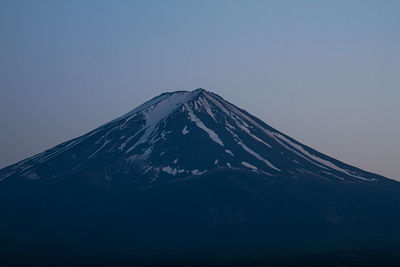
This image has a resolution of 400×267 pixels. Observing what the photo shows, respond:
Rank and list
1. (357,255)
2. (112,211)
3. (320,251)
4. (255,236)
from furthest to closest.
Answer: (112,211), (255,236), (320,251), (357,255)

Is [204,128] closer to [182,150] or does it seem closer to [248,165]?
[182,150]

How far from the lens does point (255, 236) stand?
115m

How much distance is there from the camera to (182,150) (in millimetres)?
145375

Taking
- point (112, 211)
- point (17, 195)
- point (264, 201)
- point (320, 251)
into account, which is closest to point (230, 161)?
point (264, 201)

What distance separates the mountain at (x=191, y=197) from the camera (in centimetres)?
10281

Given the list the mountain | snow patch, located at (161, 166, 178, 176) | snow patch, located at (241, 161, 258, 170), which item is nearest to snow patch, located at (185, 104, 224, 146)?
the mountain

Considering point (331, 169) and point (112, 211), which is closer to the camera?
point (112, 211)

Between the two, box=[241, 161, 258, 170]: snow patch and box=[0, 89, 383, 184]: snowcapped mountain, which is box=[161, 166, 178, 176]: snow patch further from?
box=[241, 161, 258, 170]: snow patch

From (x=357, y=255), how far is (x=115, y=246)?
3137 centimetres

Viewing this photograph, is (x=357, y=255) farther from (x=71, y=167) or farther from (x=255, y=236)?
(x=71, y=167)

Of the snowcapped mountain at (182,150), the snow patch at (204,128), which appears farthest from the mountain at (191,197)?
the snow patch at (204,128)

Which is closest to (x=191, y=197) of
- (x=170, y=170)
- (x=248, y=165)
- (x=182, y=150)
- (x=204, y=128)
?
(x=170, y=170)

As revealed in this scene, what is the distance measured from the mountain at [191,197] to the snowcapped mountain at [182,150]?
0.23m

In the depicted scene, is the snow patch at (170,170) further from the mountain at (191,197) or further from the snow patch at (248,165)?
the snow patch at (248,165)
